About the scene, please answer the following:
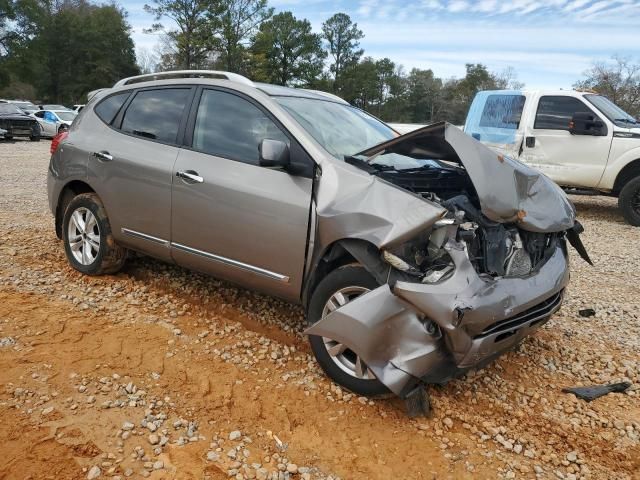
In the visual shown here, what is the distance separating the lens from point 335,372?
315cm

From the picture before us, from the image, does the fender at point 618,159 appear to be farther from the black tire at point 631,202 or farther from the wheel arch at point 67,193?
the wheel arch at point 67,193

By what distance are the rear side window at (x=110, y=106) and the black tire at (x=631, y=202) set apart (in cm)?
776

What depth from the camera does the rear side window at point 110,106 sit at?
15.3 feet

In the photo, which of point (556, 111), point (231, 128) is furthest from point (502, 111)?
point (231, 128)

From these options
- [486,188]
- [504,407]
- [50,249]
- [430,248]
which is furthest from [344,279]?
[50,249]

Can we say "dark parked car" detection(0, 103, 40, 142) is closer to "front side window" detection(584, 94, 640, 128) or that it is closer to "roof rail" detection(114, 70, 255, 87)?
"roof rail" detection(114, 70, 255, 87)

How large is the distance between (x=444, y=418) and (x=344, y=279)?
3.20ft

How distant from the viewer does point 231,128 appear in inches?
150

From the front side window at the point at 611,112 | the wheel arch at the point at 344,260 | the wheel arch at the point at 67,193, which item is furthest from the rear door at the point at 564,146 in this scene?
the wheel arch at the point at 67,193

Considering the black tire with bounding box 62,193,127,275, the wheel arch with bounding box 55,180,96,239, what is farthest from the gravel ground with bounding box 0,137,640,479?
the wheel arch with bounding box 55,180,96,239

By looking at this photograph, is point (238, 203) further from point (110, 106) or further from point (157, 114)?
point (110, 106)

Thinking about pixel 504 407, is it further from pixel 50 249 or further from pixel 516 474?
pixel 50 249

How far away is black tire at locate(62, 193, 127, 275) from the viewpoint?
458 centimetres

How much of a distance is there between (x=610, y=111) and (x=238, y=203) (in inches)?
311
